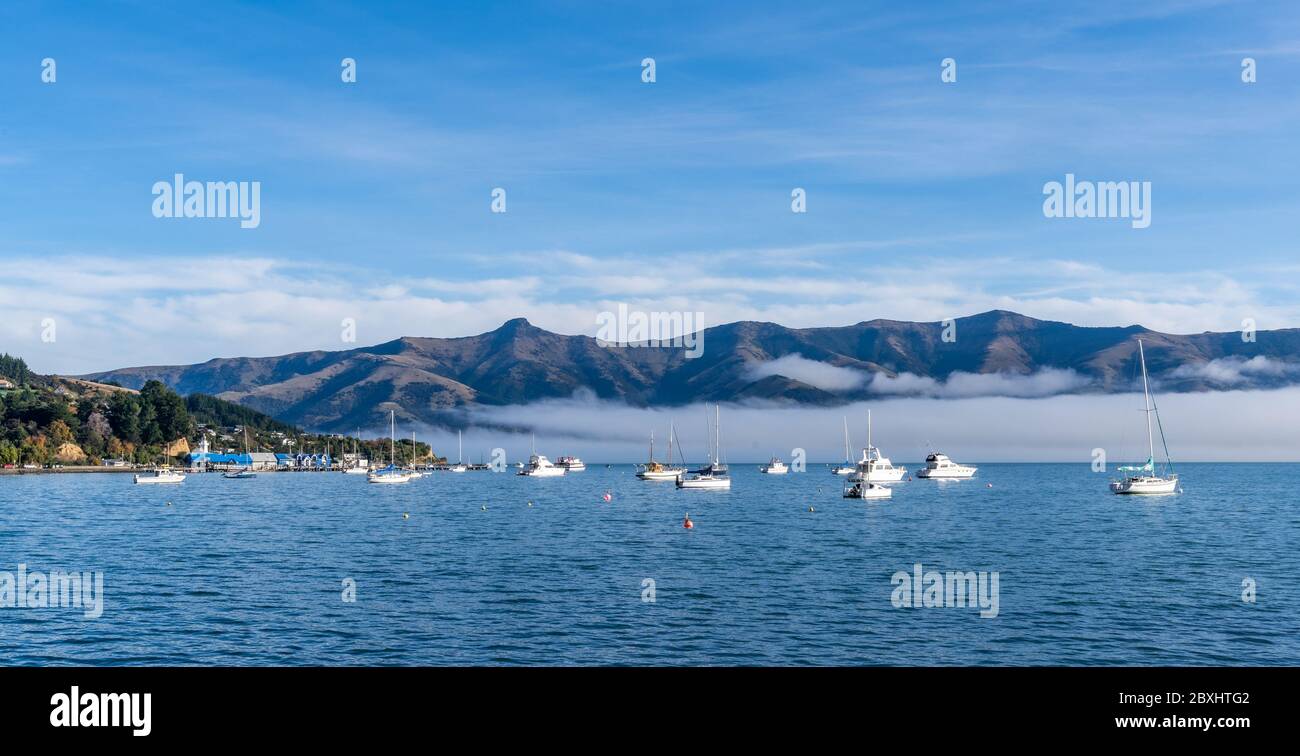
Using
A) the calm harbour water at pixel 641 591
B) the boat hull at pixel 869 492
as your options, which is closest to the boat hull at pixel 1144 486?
the boat hull at pixel 869 492

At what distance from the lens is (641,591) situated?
5312cm

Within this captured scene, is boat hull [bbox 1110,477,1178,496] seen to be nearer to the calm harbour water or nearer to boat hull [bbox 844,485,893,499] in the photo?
boat hull [bbox 844,485,893,499]

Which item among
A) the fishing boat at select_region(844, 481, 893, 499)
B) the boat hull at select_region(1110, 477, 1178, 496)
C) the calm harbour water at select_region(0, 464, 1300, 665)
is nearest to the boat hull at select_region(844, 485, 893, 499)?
the fishing boat at select_region(844, 481, 893, 499)

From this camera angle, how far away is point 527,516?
12256 cm

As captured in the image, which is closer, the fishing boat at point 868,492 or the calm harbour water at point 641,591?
the calm harbour water at point 641,591

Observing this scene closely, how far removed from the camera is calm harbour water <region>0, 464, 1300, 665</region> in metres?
37.4

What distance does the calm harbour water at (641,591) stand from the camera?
123 feet

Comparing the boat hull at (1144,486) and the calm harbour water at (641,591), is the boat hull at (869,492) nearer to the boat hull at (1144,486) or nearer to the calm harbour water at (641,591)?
the boat hull at (1144,486)

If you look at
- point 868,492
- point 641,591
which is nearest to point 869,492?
point 868,492
